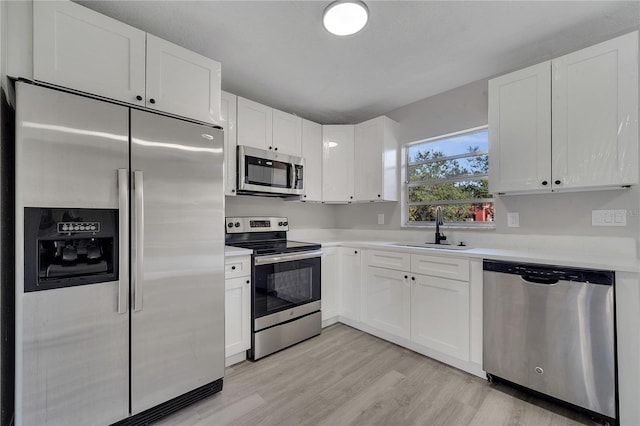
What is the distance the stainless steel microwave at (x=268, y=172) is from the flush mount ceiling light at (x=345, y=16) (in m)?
1.25

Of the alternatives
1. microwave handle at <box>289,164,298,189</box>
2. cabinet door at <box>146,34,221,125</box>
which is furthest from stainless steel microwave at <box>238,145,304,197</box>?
cabinet door at <box>146,34,221,125</box>

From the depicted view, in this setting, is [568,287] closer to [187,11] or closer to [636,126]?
[636,126]

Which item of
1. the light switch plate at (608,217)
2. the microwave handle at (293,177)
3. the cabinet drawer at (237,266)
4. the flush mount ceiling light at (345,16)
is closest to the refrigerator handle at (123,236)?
the cabinet drawer at (237,266)

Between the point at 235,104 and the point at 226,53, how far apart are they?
1.44ft

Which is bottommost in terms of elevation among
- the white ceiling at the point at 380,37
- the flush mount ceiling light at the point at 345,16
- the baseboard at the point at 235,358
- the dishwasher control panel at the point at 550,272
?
the baseboard at the point at 235,358

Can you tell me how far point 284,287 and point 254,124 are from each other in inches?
62.1

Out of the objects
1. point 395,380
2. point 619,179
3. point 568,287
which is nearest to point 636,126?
point 619,179

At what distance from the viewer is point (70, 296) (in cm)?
133

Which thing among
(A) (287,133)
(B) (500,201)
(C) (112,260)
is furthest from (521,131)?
(C) (112,260)

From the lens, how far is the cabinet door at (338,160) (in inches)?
130

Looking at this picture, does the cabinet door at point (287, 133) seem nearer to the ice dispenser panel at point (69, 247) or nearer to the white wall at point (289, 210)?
the white wall at point (289, 210)

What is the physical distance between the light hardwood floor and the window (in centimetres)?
144

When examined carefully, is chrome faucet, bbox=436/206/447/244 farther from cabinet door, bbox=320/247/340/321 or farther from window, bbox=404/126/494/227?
cabinet door, bbox=320/247/340/321

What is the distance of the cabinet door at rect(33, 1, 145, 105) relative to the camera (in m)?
1.34
